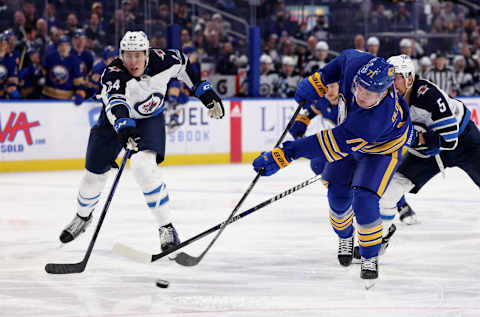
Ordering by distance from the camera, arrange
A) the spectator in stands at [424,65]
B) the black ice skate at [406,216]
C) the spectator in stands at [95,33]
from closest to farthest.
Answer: the black ice skate at [406,216] < the spectator in stands at [95,33] < the spectator in stands at [424,65]

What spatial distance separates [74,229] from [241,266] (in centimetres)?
106

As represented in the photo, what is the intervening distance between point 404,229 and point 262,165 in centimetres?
192

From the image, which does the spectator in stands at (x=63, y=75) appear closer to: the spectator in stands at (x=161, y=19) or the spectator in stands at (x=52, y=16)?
the spectator in stands at (x=52, y=16)

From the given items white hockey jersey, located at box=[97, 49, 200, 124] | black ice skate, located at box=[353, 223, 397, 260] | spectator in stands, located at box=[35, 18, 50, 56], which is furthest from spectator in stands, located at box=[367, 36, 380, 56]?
white hockey jersey, located at box=[97, 49, 200, 124]

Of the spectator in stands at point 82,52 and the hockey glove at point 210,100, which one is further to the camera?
the spectator in stands at point 82,52

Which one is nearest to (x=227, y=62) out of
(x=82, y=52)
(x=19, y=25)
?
(x=82, y=52)

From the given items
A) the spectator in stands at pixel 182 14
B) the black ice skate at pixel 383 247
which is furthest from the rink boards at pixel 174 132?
the black ice skate at pixel 383 247

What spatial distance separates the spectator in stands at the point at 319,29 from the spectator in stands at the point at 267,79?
0.84 meters

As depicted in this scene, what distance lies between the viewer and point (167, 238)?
152 inches

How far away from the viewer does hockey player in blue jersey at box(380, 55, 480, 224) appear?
152 inches

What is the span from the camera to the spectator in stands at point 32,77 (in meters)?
8.23

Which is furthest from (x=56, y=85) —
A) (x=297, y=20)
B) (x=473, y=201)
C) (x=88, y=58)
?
(x=473, y=201)

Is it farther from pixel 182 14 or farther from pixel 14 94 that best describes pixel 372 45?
pixel 14 94

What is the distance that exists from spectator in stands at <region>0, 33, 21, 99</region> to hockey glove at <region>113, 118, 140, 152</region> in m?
4.79
